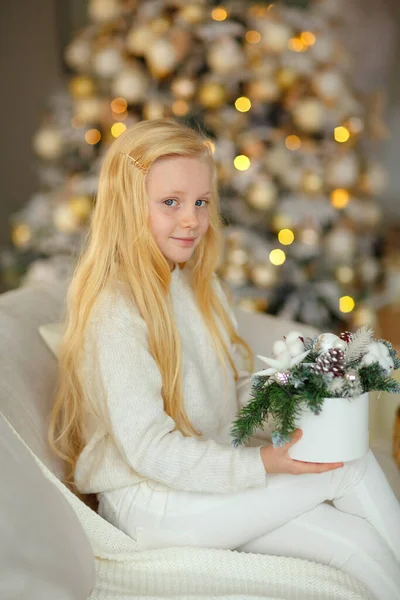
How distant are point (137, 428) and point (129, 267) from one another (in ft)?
1.06

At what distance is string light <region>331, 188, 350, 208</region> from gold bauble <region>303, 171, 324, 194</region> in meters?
0.11

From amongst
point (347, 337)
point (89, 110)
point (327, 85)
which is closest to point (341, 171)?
point (327, 85)

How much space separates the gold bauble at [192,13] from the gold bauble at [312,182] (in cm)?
73

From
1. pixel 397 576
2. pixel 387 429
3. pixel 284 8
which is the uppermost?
pixel 284 8

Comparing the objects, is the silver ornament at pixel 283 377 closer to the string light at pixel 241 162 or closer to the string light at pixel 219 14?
the string light at pixel 241 162

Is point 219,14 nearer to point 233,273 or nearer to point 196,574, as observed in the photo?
point 233,273

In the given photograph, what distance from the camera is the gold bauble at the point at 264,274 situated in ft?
9.86

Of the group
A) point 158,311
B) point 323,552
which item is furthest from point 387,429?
point 158,311

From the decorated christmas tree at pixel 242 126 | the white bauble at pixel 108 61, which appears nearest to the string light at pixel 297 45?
the decorated christmas tree at pixel 242 126

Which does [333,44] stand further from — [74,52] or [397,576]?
[397,576]

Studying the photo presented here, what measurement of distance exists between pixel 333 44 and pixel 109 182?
1.92m

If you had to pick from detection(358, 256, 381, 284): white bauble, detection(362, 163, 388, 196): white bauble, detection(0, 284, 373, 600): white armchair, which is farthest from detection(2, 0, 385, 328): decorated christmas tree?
detection(0, 284, 373, 600): white armchair

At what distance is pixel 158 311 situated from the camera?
4.73 ft

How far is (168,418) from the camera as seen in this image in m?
1.35
